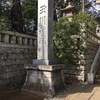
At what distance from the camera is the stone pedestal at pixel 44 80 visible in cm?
666

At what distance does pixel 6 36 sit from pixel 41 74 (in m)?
2.14

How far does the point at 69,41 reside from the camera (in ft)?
29.0

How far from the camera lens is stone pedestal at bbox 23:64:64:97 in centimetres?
Result: 666

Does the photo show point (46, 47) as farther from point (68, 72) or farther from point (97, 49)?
point (97, 49)

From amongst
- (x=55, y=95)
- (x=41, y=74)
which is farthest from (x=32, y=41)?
(x=55, y=95)

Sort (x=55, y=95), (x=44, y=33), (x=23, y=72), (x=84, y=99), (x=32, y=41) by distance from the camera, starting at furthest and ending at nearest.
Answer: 1. (x=32, y=41)
2. (x=23, y=72)
3. (x=44, y=33)
4. (x=55, y=95)
5. (x=84, y=99)

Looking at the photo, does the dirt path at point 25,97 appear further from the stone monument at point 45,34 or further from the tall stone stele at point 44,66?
the stone monument at point 45,34

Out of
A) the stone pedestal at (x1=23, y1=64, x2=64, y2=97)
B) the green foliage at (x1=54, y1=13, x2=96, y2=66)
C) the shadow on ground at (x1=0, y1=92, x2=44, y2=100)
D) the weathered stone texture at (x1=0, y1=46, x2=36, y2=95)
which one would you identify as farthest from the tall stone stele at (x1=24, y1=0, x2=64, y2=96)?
the green foliage at (x1=54, y1=13, x2=96, y2=66)

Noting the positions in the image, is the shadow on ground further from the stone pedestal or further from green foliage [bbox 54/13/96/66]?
green foliage [bbox 54/13/96/66]

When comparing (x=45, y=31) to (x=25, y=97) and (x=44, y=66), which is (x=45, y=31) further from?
(x=25, y=97)

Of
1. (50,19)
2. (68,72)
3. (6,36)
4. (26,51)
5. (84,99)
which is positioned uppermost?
(50,19)

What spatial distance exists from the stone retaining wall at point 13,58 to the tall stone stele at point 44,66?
0.93 meters

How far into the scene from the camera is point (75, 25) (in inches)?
354

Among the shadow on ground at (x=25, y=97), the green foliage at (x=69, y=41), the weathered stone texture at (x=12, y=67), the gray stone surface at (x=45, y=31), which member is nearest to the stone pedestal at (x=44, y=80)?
Answer: the shadow on ground at (x=25, y=97)
